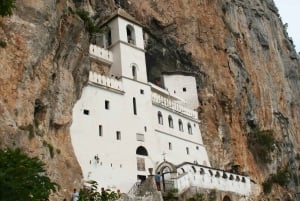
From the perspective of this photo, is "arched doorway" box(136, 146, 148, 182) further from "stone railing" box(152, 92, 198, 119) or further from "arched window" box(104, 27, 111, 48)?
"arched window" box(104, 27, 111, 48)

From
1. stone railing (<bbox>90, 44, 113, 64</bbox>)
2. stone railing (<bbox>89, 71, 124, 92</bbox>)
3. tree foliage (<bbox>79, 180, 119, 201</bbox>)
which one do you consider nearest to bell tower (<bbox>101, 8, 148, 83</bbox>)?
stone railing (<bbox>90, 44, 113, 64</bbox>)

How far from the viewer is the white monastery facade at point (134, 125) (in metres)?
30.0

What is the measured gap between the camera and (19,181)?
52.2 feet

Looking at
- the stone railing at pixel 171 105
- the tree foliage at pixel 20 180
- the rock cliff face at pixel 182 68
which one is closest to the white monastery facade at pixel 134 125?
the stone railing at pixel 171 105

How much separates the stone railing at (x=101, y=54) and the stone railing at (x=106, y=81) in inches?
90.4

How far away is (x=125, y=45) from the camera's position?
3650cm

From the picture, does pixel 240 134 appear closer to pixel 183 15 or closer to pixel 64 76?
pixel 183 15

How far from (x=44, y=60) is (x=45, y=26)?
1772mm

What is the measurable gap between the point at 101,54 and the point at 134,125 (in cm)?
607

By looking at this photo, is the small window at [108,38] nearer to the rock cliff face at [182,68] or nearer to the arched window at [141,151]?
the rock cliff face at [182,68]

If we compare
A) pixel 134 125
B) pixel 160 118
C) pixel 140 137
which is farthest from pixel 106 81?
pixel 160 118

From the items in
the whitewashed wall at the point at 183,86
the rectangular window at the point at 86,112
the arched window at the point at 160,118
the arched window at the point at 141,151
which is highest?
the whitewashed wall at the point at 183,86

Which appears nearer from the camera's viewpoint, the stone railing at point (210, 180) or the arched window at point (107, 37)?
the stone railing at point (210, 180)

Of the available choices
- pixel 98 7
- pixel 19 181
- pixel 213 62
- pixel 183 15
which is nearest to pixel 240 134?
pixel 213 62
